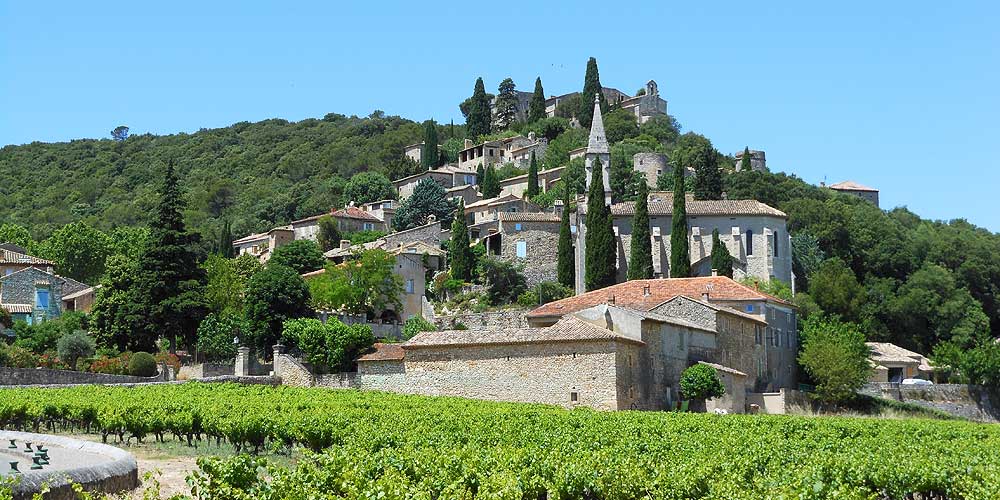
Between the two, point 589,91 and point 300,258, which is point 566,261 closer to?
point 300,258

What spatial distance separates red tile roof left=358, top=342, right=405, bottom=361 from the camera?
168 feet

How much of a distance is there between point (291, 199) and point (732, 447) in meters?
87.3

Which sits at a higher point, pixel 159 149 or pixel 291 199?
pixel 159 149

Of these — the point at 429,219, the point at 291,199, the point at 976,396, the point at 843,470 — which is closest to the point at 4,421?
the point at 843,470

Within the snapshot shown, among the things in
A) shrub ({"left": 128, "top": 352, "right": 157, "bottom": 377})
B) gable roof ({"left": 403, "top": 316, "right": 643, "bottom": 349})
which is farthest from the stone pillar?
gable roof ({"left": 403, "top": 316, "right": 643, "bottom": 349})

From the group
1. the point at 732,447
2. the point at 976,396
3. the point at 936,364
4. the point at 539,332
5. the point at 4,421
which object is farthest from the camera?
the point at 936,364

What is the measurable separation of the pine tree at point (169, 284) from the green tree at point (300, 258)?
53.7 feet

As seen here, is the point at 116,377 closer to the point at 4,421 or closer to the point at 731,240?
the point at 4,421

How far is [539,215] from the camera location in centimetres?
8219

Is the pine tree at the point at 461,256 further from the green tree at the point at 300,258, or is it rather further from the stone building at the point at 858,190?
the stone building at the point at 858,190

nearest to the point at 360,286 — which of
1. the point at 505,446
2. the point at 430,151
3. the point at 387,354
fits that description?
the point at 387,354

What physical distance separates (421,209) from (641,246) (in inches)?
1062

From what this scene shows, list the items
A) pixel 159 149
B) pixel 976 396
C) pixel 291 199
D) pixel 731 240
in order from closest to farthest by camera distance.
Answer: pixel 976 396
pixel 731 240
pixel 291 199
pixel 159 149

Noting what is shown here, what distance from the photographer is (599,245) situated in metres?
73.4
